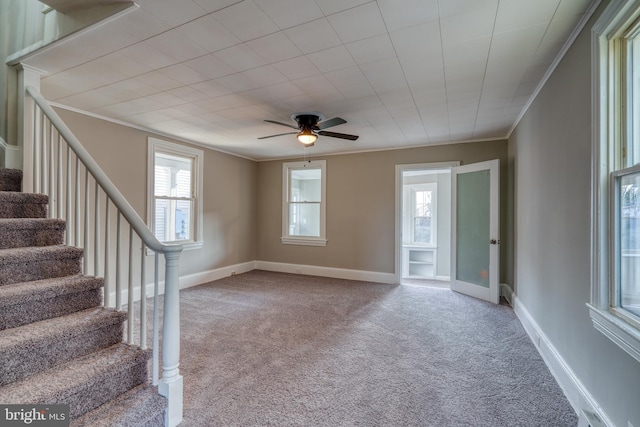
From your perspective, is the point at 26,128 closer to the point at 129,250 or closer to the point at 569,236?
the point at 129,250

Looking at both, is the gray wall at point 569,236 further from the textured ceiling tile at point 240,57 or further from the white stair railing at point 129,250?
the white stair railing at point 129,250

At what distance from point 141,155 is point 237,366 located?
3.32m

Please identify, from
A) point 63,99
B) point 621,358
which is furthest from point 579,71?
point 63,99

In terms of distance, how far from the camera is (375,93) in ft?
9.39

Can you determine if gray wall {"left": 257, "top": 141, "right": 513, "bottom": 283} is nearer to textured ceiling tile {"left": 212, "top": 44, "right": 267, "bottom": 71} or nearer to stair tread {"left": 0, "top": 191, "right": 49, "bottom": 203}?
textured ceiling tile {"left": 212, "top": 44, "right": 267, "bottom": 71}

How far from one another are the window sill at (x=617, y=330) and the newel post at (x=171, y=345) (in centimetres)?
225

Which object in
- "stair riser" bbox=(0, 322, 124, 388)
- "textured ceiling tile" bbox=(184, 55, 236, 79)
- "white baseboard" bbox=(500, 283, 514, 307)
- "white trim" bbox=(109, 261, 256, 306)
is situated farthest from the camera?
"white trim" bbox=(109, 261, 256, 306)

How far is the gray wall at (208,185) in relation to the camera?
12.1ft

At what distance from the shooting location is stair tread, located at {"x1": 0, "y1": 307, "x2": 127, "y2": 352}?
1504mm

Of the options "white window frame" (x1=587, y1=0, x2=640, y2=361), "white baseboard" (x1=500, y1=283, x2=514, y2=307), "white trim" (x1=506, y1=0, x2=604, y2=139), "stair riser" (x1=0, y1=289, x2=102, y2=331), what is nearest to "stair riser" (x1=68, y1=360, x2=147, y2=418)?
"stair riser" (x1=0, y1=289, x2=102, y2=331)

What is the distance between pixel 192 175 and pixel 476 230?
472 centimetres

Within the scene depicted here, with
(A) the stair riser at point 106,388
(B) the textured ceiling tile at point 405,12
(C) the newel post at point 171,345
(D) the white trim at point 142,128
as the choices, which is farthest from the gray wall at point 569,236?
(D) the white trim at point 142,128

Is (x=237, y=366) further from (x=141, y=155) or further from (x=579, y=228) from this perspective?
(x=141, y=155)

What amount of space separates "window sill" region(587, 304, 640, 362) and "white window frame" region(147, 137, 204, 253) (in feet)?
15.8
